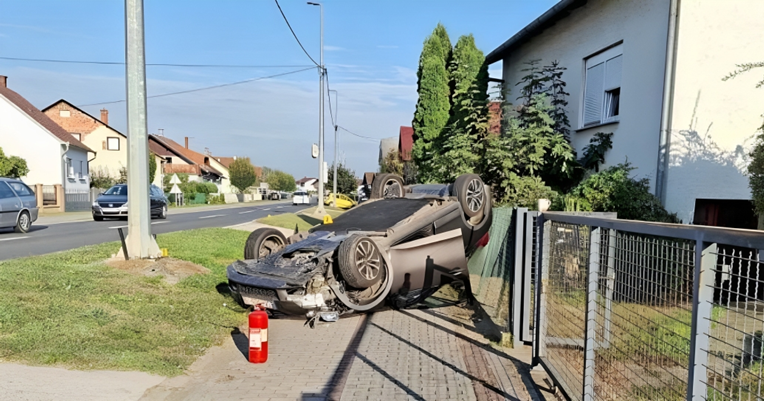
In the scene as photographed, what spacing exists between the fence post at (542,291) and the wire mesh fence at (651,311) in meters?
0.01

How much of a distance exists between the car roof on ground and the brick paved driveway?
139cm

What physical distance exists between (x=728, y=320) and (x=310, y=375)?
138 inches

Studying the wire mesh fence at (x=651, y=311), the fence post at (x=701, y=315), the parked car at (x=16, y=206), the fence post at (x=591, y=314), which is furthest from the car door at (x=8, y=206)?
the fence post at (x=701, y=315)

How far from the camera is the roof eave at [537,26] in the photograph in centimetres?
1151

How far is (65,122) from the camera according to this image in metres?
52.6

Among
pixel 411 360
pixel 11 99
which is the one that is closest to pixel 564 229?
pixel 411 360

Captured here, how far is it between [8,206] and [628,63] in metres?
16.1

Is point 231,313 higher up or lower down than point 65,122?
lower down

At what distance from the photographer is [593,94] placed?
11375mm

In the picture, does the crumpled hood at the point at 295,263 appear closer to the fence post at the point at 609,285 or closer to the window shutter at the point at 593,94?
the fence post at the point at 609,285

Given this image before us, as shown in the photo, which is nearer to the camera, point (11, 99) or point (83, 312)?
point (83, 312)

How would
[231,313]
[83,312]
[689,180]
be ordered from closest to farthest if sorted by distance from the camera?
[83,312], [231,313], [689,180]

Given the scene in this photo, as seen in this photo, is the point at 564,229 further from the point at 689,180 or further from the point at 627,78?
the point at 627,78

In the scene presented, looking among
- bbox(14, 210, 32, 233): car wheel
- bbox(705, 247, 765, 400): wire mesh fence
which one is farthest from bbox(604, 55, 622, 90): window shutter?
bbox(14, 210, 32, 233): car wheel
